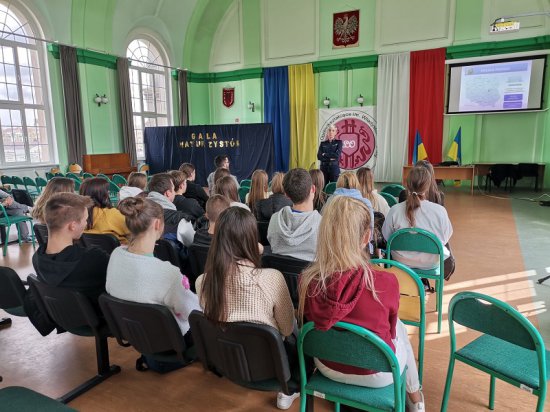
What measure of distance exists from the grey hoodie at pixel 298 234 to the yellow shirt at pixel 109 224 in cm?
130

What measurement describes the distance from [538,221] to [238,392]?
5802 millimetres

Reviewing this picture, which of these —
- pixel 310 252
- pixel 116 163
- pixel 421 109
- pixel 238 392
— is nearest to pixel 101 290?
pixel 238 392

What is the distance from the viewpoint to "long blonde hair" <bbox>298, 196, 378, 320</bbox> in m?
1.41

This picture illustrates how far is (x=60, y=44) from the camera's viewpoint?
30.1 ft

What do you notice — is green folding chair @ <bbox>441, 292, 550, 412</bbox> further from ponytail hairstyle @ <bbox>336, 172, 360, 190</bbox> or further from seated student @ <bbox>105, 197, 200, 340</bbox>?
ponytail hairstyle @ <bbox>336, 172, 360, 190</bbox>

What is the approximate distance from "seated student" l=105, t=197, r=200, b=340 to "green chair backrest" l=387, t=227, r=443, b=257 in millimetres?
1509

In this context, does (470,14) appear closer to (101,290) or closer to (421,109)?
(421,109)

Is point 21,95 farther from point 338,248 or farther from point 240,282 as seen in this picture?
point 338,248

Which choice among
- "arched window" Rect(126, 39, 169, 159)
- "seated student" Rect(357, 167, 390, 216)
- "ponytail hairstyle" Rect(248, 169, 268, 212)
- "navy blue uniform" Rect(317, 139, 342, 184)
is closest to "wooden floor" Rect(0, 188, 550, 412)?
"seated student" Rect(357, 167, 390, 216)

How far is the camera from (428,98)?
9.94 metres

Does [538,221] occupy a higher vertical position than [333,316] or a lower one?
lower

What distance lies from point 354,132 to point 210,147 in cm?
411

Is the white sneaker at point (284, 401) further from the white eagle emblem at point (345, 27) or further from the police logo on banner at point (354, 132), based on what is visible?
the white eagle emblem at point (345, 27)

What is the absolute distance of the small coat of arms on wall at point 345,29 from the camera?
10.6 metres
